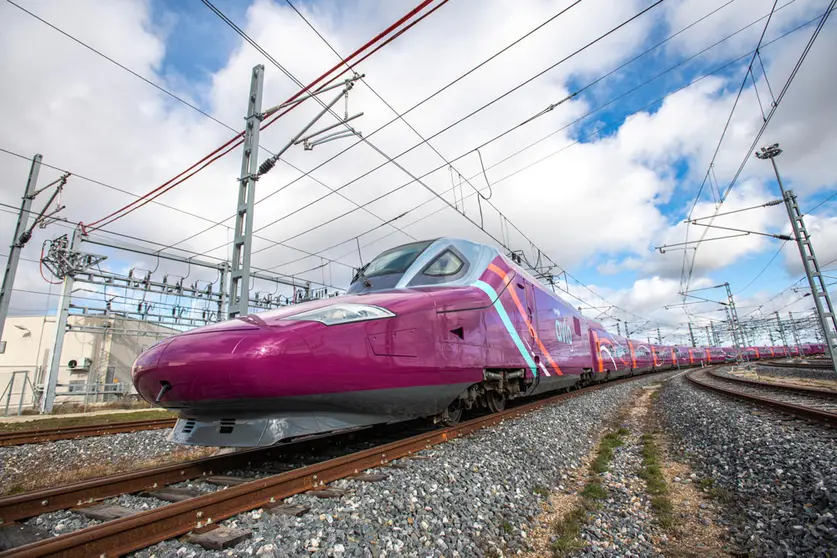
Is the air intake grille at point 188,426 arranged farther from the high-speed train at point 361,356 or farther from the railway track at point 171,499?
the railway track at point 171,499

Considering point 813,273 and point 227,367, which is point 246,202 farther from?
point 813,273

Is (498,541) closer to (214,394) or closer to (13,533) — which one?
(214,394)

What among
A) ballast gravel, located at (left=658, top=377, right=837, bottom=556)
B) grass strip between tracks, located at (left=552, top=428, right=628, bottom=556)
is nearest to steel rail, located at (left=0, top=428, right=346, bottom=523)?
grass strip between tracks, located at (left=552, top=428, right=628, bottom=556)

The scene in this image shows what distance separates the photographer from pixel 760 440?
5145 millimetres

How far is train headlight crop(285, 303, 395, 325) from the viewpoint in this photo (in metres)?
4.01

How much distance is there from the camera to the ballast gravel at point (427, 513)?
246 cm

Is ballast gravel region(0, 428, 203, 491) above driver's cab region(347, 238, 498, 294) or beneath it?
beneath

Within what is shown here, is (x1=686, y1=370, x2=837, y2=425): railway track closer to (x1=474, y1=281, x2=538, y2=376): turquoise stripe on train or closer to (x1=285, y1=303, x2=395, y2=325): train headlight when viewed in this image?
(x1=474, y1=281, x2=538, y2=376): turquoise stripe on train

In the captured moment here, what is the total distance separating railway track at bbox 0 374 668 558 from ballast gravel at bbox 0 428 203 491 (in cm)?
188

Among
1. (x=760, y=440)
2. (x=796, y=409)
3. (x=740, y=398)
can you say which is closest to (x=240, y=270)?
(x=760, y=440)

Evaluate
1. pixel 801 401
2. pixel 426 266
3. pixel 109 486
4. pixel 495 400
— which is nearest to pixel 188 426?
pixel 109 486

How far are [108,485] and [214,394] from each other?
111cm

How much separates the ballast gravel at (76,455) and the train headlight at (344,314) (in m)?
3.49

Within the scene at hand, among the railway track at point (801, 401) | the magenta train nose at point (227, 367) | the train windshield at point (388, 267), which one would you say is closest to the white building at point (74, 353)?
the train windshield at point (388, 267)
